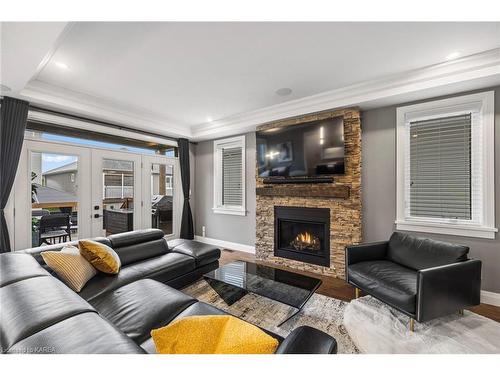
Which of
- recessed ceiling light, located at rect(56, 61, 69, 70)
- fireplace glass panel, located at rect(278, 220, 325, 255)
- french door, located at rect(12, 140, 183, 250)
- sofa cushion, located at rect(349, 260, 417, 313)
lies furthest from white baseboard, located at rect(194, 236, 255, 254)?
recessed ceiling light, located at rect(56, 61, 69, 70)

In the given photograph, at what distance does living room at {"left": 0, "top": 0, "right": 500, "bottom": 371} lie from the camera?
4.88 feet

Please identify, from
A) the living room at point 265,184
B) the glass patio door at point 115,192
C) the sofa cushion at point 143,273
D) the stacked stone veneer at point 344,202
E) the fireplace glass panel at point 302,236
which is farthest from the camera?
the glass patio door at point 115,192

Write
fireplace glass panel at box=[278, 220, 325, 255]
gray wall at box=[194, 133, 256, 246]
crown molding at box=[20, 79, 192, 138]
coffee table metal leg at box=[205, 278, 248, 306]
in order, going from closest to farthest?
coffee table metal leg at box=[205, 278, 248, 306] < crown molding at box=[20, 79, 192, 138] < fireplace glass panel at box=[278, 220, 325, 255] < gray wall at box=[194, 133, 256, 246]

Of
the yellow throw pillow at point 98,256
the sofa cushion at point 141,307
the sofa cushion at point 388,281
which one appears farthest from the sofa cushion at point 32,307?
the sofa cushion at point 388,281

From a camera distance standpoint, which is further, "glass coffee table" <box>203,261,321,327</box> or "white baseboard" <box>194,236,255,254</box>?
"white baseboard" <box>194,236,255,254</box>

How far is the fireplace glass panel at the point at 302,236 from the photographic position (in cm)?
356

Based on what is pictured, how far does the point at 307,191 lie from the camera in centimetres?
352

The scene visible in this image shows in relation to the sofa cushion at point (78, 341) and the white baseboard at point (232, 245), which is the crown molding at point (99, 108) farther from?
the sofa cushion at point (78, 341)

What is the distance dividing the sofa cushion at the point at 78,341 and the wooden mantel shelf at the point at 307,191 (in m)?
2.97

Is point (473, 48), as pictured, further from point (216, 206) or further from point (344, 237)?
point (216, 206)

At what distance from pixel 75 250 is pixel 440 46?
13.2 ft

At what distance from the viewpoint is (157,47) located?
2.12m

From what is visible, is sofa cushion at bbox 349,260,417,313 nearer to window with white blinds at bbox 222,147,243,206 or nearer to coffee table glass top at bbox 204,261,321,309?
coffee table glass top at bbox 204,261,321,309
